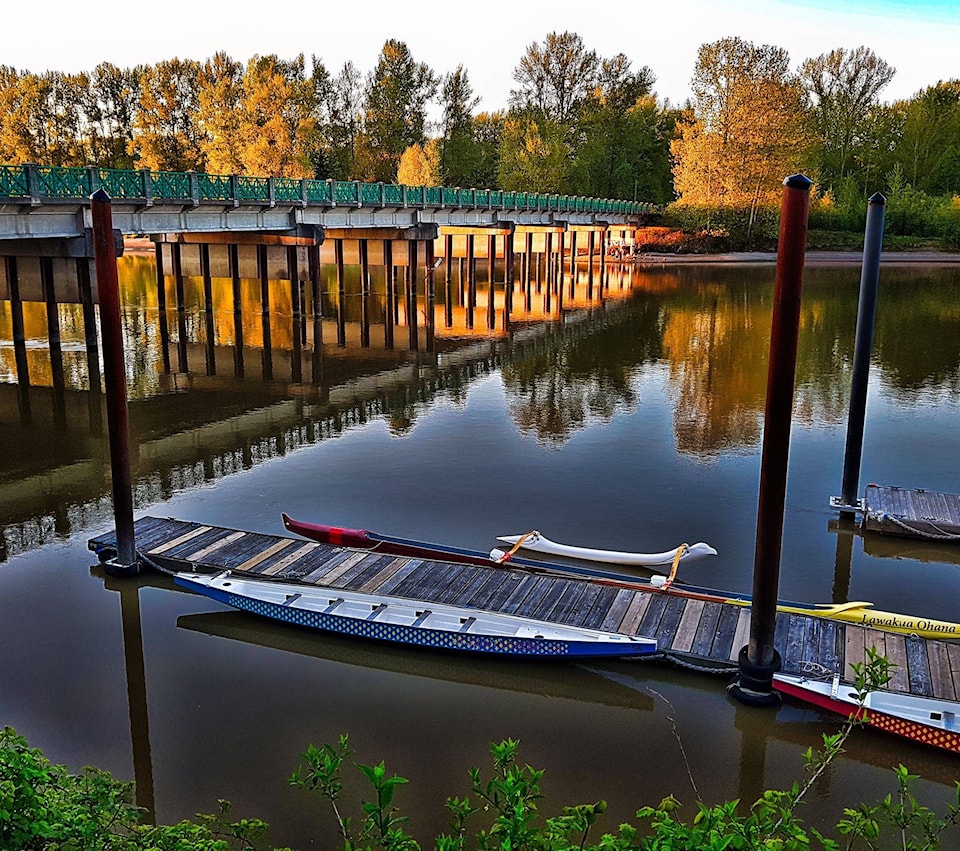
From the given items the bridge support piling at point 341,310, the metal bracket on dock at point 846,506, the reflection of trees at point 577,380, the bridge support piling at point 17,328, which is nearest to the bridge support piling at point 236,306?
the bridge support piling at point 341,310

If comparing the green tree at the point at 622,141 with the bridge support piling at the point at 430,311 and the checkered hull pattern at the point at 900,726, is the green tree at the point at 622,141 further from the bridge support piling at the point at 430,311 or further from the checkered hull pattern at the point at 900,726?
the checkered hull pattern at the point at 900,726

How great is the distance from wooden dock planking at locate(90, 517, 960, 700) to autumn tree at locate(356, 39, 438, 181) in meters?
88.5

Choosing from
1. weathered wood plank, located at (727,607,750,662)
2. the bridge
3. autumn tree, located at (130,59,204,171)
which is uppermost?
autumn tree, located at (130,59,204,171)

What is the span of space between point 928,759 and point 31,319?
40.2m

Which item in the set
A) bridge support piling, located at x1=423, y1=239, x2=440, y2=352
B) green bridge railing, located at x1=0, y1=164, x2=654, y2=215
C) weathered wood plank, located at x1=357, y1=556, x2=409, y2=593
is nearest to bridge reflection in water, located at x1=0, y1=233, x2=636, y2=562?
bridge support piling, located at x1=423, y1=239, x2=440, y2=352

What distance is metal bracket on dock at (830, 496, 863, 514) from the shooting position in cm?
1491

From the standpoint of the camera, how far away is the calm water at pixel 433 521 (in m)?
8.83

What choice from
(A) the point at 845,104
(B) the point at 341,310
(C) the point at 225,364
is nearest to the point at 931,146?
(A) the point at 845,104

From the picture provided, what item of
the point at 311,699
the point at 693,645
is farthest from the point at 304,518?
the point at 693,645

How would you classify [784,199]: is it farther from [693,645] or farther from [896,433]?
[896,433]

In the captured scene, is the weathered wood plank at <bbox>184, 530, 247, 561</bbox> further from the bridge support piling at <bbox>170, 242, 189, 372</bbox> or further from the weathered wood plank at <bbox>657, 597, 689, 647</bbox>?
the bridge support piling at <bbox>170, 242, 189, 372</bbox>

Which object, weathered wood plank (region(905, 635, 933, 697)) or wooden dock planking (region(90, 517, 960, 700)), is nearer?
weathered wood plank (region(905, 635, 933, 697))

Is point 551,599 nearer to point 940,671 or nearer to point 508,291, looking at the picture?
point 940,671

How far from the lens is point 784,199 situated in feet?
28.4
